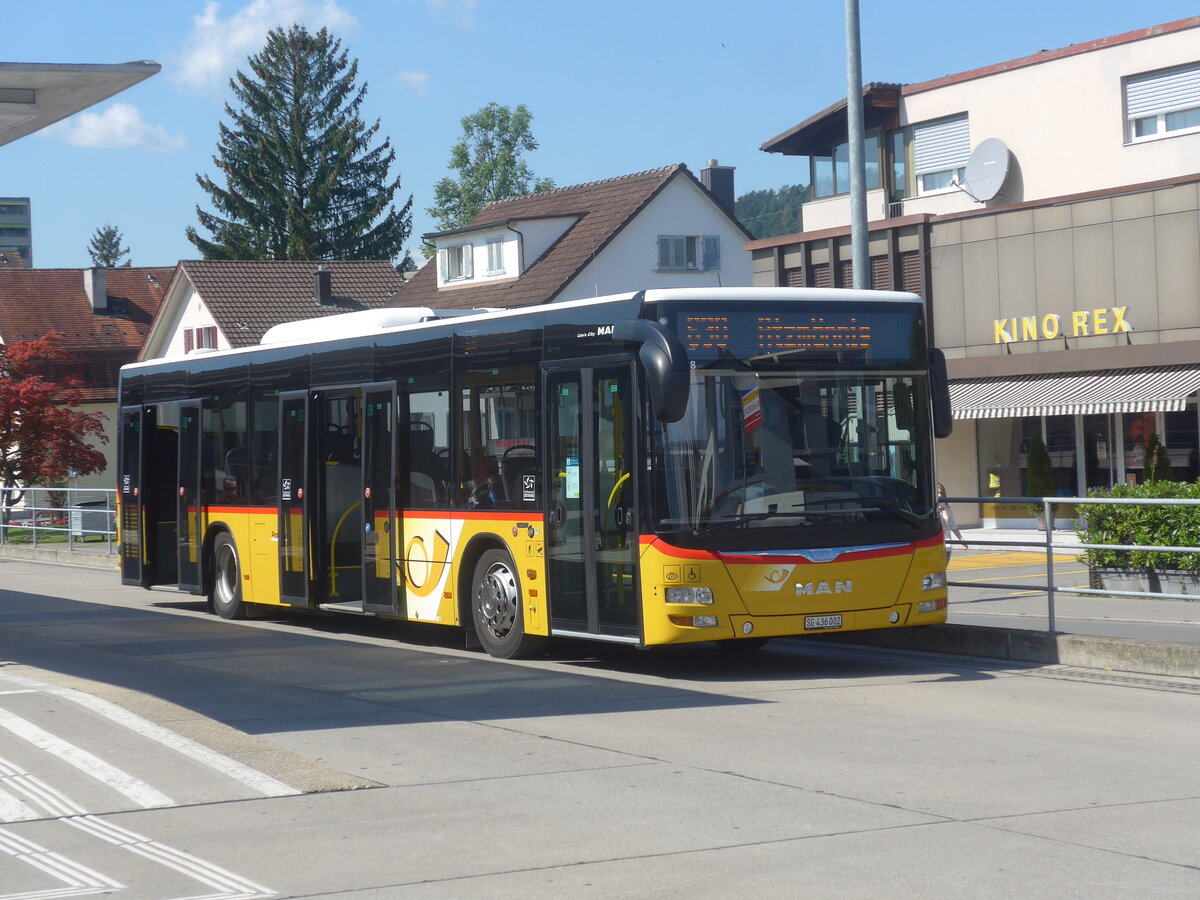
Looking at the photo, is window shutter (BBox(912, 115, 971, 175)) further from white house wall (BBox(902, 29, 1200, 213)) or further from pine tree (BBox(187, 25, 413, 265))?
pine tree (BBox(187, 25, 413, 265))

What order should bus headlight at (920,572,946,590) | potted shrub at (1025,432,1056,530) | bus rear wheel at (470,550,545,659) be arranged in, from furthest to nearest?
potted shrub at (1025,432,1056,530), bus rear wheel at (470,550,545,659), bus headlight at (920,572,946,590)

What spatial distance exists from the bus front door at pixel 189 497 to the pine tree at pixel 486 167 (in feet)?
224

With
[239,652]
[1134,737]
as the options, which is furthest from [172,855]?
[239,652]

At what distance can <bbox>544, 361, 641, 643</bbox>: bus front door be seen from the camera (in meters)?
12.1

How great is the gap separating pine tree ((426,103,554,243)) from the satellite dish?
2134 inches

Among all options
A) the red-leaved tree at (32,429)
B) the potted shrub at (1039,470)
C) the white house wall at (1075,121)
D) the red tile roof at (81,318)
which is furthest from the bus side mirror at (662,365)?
the red tile roof at (81,318)

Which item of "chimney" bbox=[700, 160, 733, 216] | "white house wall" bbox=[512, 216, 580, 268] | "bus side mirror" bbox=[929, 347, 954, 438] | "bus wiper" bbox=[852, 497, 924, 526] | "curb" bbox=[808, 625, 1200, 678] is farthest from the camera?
"chimney" bbox=[700, 160, 733, 216]

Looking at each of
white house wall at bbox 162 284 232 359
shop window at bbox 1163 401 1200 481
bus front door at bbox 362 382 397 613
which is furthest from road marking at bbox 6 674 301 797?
white house wall at bbox 162 284 232 359

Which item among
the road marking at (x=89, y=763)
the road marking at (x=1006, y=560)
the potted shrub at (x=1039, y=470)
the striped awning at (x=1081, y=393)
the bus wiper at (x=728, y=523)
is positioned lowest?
the road marking at (x=89, y=763)

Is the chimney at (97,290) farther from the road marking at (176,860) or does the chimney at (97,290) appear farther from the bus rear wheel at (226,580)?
the road marking at (176,860)

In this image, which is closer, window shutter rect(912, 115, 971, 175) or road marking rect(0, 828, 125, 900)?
road marking rect(0, 828, 125, 900)

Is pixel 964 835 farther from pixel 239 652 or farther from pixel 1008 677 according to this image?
pixel 239 652

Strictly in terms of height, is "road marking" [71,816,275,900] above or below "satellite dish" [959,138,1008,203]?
below

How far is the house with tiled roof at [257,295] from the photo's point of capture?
195 ft
